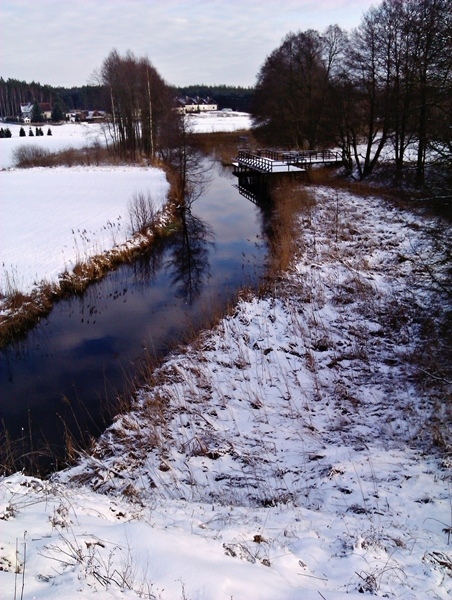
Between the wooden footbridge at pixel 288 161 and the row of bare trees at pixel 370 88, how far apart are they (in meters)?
1.34

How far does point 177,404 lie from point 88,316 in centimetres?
532

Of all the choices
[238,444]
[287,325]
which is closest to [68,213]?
[287,325]

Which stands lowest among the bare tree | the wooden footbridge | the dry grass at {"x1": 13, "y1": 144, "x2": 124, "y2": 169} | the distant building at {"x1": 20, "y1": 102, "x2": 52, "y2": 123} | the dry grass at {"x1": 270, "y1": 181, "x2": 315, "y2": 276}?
the dry grass at {"x1": 270, "y1": 181, "x2": 315, "y2": 276}

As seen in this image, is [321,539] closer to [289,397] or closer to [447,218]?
[289,397]

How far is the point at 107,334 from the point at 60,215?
10278mm

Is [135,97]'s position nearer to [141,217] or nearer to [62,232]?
[141,217]

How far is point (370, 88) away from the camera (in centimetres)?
2488

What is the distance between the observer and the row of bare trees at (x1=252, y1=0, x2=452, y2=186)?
8.23 metres

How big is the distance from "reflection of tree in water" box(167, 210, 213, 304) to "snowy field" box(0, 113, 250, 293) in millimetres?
2050

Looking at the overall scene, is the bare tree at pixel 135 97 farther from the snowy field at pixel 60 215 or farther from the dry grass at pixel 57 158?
the snowy field at pixel 60 215

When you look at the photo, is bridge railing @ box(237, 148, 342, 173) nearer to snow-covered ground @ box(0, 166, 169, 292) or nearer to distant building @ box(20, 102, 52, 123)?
snow-covered ground @ box(0, 166, 169, 292)

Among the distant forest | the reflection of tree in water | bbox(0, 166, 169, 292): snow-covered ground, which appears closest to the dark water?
the reflection of tree in water

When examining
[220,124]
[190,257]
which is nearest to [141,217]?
[190,257]

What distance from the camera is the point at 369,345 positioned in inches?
345
